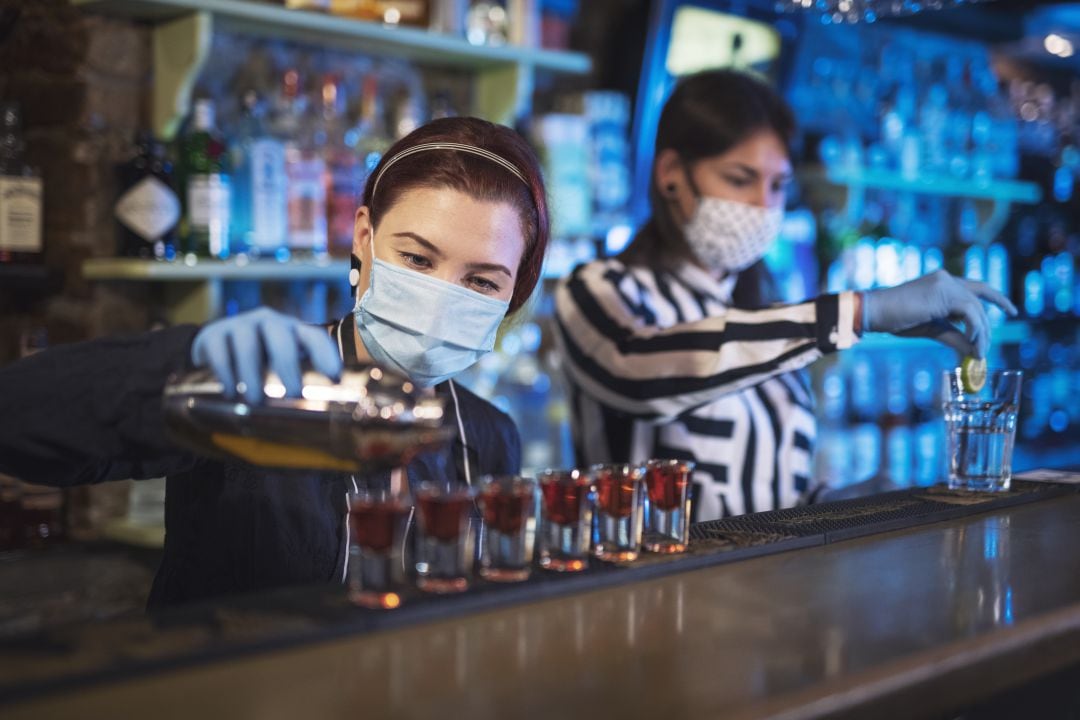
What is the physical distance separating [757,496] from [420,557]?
1245 millimetres

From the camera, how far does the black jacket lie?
1136 millimetres

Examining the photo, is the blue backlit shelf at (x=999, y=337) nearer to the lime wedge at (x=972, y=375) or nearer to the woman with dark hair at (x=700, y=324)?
the woman with dark hair at (x=700, y=324)

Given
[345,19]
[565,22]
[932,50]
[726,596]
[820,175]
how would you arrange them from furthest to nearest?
[932,50]
[820,175]
[565,22]
[345,19]
[726,596]

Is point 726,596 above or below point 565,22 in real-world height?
below

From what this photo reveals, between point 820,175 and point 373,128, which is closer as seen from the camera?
point 373,128

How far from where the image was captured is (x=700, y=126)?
235 centimetres

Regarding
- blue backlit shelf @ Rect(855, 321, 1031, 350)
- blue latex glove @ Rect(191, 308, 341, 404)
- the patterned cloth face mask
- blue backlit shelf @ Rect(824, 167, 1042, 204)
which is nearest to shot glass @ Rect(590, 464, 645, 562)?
blue latex glove @ Rect(191, 308, 341, 404)

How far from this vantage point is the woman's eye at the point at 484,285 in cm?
156

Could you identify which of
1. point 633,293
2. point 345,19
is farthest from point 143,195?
point 633,293

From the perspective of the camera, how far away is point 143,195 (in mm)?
2484

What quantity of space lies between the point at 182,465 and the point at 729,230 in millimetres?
1334

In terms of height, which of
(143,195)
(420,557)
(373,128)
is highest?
(373,128)

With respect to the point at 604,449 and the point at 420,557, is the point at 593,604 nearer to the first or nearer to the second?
the point at 420,557

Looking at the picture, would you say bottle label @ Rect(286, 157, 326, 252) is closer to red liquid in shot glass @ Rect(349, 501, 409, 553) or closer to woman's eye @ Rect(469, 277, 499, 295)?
woman's eye @ Rect(469, 277, 499, 295)
